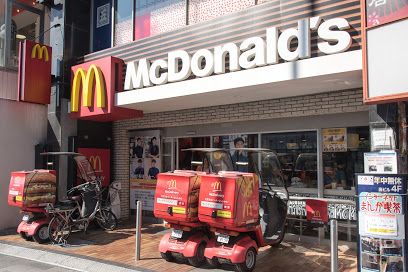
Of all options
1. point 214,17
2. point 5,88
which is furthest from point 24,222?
point 214,17

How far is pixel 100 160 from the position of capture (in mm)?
10820

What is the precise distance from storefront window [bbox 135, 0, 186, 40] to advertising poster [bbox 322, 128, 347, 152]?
4.14m

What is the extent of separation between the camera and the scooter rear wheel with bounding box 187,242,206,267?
20.6ft

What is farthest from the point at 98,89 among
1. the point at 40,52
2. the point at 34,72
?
the point at 40,52

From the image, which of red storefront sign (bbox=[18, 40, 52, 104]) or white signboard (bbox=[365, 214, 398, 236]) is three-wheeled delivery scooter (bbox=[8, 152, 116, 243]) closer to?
red storefront sign (bbox=[18, 40, 52, 104])

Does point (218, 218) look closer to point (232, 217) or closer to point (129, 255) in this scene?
point (232, 217)

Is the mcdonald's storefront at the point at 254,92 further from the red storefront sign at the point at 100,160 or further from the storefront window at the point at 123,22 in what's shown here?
the red storefront sign at the point at 100,160

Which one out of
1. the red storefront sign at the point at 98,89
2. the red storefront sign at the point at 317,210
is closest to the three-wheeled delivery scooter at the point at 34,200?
the red storefront sign at the point at 98,89

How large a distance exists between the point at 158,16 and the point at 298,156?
4.85 m

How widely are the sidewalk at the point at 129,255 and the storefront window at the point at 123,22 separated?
512cm

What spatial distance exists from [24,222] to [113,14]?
5834mm

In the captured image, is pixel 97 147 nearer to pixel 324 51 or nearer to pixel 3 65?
pixel 3 65

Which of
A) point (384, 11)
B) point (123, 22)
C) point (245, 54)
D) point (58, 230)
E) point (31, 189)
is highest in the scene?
point (123, 22)

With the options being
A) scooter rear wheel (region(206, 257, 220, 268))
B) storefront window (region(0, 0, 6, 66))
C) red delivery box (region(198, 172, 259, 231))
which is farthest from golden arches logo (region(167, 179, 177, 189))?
storefront window (region(0, 0, 6, 66))
